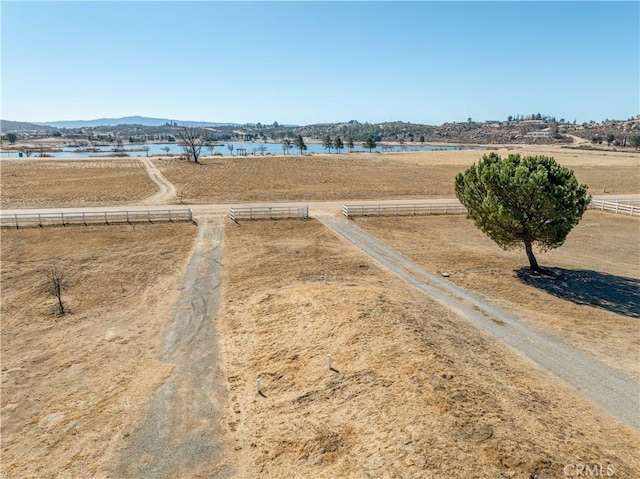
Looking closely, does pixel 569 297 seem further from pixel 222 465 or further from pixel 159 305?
pixel 159 305

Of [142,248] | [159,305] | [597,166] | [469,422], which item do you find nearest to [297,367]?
[469,422]

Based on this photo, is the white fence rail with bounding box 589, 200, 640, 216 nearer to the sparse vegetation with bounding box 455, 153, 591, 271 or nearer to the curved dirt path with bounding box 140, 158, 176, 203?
the sparse vegetation with bounding box 455, 153, 591, 271

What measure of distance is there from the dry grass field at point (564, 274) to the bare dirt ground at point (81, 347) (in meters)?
17.3

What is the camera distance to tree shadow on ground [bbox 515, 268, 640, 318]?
73.5 feet

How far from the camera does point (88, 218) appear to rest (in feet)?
124

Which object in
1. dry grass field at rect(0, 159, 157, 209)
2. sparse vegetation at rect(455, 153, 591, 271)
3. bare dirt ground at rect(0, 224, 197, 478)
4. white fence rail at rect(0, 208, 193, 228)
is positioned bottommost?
bare dirt ground at rect(0, 224, 197, 478)

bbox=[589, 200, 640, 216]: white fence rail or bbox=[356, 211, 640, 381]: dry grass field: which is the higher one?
bbox=[589, 200, 640, 216]: white fence rail

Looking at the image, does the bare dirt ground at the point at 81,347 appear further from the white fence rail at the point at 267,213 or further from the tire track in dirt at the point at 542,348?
the tire track in dirt at the point at 542,348

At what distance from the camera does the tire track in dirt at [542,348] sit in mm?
14242

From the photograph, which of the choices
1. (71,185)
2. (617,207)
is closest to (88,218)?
(71,185)

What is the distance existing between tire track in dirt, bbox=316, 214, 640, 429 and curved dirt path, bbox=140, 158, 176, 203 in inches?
1304

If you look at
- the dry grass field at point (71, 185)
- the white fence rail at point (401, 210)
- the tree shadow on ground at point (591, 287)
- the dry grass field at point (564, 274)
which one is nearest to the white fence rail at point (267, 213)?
the white fence rail at point (401, 210)

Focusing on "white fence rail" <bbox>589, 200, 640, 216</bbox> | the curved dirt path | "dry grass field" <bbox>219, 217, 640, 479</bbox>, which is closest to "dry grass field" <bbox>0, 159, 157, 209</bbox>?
the curved dirt path

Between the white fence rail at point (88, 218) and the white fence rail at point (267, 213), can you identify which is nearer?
the white fence rail at point (88, 218)
